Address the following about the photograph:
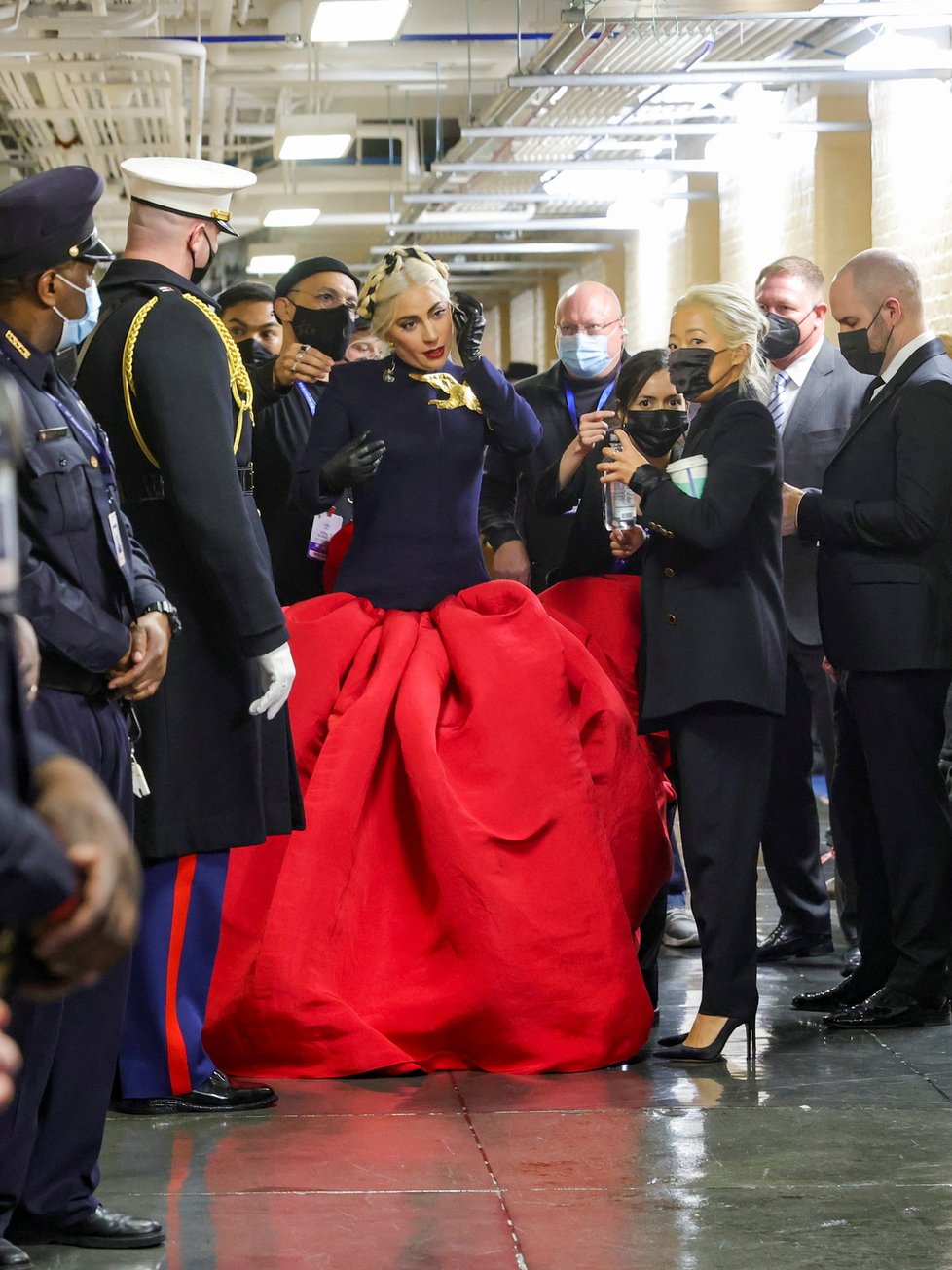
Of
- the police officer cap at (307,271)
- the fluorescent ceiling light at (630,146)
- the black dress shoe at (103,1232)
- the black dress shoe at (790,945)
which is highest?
the fluorescent ceiling light at (630,146)

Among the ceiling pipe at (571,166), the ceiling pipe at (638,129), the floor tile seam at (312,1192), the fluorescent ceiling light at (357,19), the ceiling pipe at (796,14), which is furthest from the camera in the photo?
the ceiling pipe at (571,166)

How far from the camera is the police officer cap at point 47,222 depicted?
242 cm

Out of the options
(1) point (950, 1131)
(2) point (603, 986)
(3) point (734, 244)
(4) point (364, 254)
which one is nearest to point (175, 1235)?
(2) point (603, 986)

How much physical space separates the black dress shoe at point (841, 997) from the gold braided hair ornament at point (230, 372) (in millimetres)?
1804

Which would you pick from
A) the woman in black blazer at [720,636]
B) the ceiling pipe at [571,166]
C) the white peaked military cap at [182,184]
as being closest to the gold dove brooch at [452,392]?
the woman in black blazer at [720,636]

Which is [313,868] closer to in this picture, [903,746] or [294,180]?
[903,746]

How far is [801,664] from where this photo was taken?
4.39 meters

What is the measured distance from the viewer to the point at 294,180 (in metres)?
15.2

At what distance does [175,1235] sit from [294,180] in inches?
534

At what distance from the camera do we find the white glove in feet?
9.92

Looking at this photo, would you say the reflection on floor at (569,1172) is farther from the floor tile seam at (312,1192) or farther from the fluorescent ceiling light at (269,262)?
the fluorescent ceiling light at (269,262)

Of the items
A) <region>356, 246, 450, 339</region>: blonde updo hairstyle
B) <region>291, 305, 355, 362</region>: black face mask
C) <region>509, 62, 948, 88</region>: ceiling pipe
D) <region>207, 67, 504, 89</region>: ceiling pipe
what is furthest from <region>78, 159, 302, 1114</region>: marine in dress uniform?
<region>207, 67, 504, 89</region>: ceiling pipe

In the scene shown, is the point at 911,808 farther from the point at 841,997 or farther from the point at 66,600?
the point at 66,600

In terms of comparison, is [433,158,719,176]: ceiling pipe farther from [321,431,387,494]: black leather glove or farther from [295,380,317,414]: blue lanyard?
[321,431,387,494]: black leather glove
